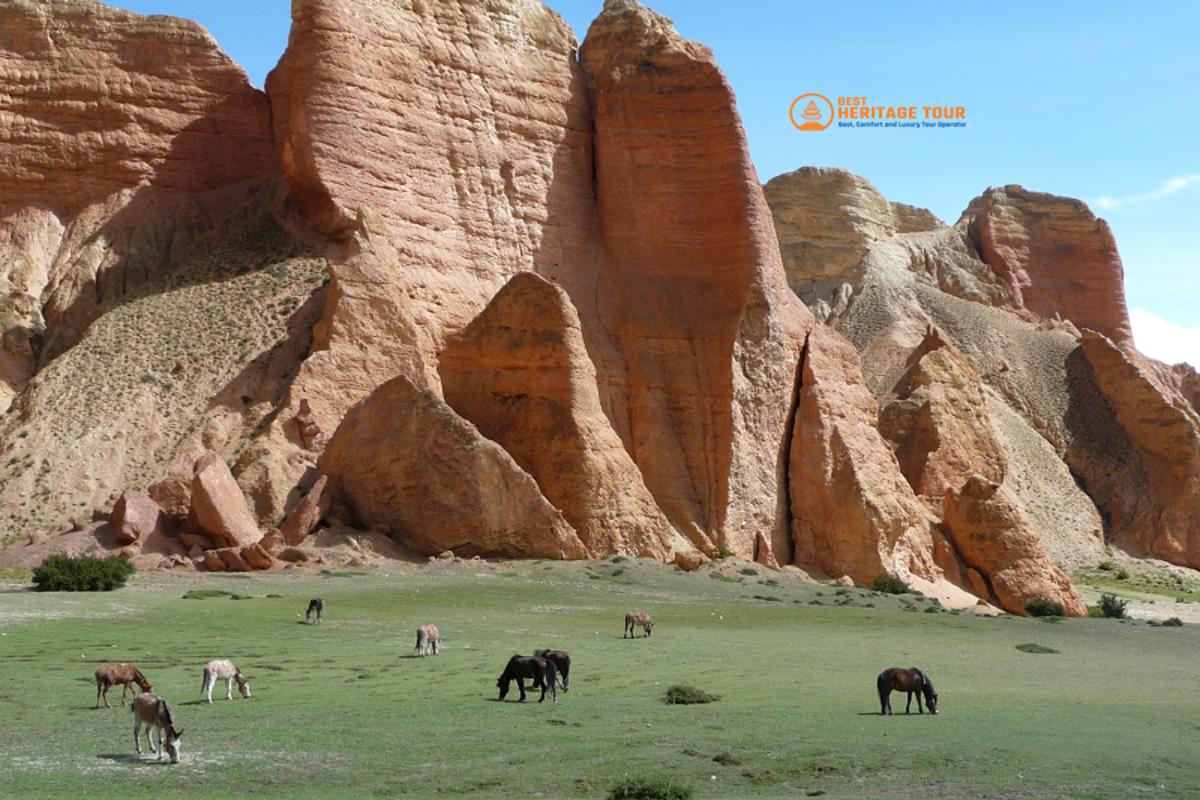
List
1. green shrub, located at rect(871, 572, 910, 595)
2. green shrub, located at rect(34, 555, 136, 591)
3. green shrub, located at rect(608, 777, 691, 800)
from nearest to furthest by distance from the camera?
green shrub, located at rect(608, 777, 691, 800)
green shrub, located at rect(34, 555, 136, 591)
green shrub, located at rect(871, 572, 910, 595)

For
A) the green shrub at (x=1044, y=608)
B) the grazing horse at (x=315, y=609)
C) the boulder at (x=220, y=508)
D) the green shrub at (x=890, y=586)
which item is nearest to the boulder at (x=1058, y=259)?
the green shrub at (x=1044, y=608)

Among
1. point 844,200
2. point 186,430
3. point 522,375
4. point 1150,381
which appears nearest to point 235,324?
point 186,430

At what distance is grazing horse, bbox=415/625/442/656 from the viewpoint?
88.0 feet

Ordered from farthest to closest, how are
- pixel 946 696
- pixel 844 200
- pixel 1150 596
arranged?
1. pixel 844 200
2. pixel 1150 596
3. pixel 946 696

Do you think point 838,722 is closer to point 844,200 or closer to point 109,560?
point 109,560

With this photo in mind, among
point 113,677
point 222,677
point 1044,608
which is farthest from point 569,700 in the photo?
point 1044,608

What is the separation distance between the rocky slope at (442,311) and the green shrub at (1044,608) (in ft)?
8.54

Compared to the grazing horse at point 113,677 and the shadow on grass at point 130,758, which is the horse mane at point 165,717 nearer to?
the shadow on grass at point 130,758

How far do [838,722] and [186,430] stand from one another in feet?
104

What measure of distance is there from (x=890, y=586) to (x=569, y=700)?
30.5m

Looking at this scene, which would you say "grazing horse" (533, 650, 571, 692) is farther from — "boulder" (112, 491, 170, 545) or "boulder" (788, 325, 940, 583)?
"boulder" (788, 325, 940, 583)

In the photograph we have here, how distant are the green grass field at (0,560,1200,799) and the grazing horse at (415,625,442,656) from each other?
1.31 feet

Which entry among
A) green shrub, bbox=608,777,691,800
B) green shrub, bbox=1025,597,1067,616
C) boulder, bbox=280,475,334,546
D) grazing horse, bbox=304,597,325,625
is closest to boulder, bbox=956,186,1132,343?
green shrub, bbox=1025,597,1067,616

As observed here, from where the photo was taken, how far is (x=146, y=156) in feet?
190
